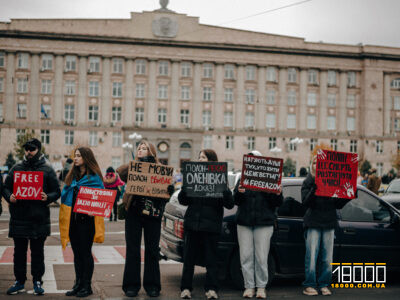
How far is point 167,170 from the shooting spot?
25.4ft

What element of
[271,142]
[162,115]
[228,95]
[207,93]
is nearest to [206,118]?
[207,93]

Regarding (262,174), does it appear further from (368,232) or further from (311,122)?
(311,122)

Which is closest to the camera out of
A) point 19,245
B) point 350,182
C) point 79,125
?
point 19,245

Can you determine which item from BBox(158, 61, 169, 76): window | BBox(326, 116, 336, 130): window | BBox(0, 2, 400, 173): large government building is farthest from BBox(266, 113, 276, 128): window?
BBox(158, 61, 169, 76): window

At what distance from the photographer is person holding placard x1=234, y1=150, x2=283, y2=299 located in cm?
765

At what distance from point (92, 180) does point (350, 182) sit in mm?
3830

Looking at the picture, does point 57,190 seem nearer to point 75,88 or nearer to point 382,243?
point 382,243

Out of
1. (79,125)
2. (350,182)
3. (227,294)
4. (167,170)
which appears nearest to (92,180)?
(167,170)

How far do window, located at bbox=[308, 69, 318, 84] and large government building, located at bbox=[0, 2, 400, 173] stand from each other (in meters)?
0.13

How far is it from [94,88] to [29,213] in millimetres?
56828

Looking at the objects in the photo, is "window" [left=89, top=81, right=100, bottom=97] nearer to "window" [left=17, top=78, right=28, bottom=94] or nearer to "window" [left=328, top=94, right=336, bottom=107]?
"window" [left=17, top=78, right=28, bottom=94]

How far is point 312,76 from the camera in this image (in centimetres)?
6762

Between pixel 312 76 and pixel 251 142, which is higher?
pixel 312 76

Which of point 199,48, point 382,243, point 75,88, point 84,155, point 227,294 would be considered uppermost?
point 199,48
